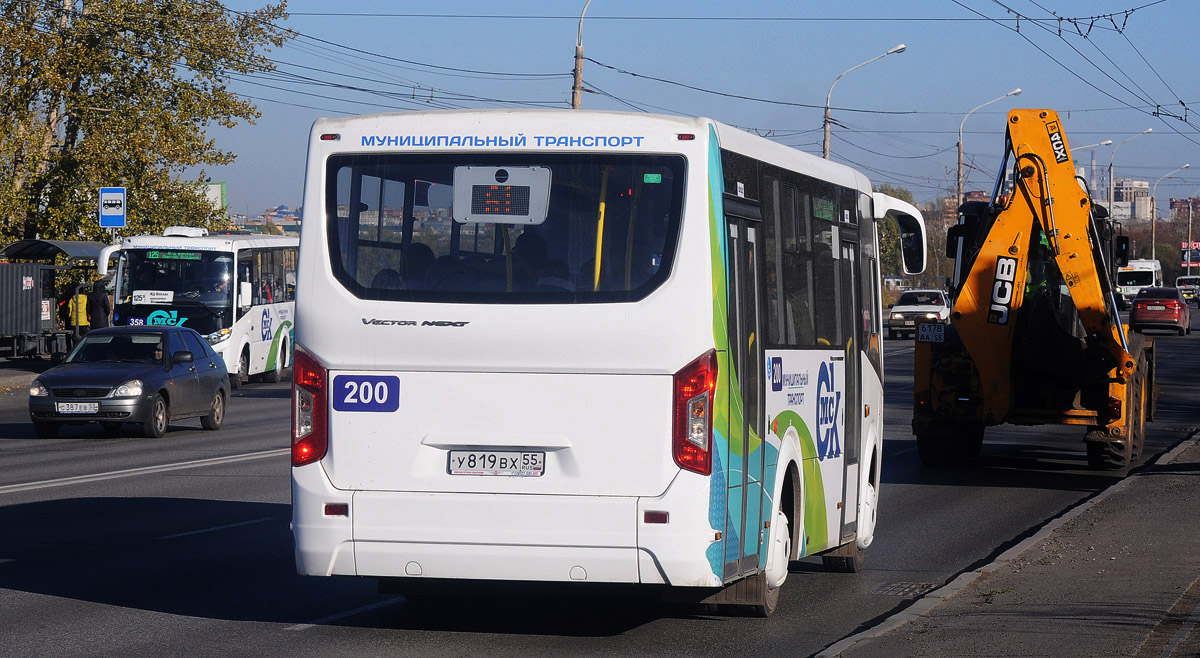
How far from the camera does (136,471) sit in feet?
53.9

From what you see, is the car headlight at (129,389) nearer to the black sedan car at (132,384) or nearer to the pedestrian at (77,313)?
the black sedan car at (132,384)

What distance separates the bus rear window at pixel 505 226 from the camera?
7.39 metres

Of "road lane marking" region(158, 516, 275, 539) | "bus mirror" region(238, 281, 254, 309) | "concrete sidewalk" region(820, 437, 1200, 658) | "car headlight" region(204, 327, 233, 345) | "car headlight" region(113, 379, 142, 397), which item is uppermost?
"bus mirror" region(238, 281, 254, 309)

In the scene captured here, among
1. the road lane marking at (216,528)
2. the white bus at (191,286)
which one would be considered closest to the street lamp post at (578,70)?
the white bus at (191,286)

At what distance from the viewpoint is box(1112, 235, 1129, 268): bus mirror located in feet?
58.5

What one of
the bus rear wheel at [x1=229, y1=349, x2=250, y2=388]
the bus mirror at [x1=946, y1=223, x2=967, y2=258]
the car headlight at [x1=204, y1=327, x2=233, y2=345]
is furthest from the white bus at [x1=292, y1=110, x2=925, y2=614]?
the bus rear wheel at [x1=229, y1=349, x2=250, y2=388]

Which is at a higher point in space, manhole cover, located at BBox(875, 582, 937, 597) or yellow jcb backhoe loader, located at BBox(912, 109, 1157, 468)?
yellow jcb backhoe loader, located at BBox(912, 109, 1157, 468)

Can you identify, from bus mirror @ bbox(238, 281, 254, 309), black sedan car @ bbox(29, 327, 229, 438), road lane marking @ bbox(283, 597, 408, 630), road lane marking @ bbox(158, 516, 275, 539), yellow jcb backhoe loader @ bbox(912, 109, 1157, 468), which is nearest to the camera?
road lane marking @ bbox(283, 597, 408, 630)

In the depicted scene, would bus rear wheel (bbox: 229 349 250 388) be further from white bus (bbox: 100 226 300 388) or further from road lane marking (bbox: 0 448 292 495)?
road lane marking (bbox: 0 448 292 495)

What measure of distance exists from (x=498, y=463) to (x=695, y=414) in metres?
0.98

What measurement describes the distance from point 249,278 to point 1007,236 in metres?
20.6

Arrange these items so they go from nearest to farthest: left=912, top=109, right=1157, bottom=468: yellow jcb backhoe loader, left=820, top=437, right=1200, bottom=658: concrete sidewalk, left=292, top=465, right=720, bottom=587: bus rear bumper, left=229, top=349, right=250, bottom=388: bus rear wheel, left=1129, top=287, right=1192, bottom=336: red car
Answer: left=292, top=465, right=720, bottom=587: bus rear bumper → left=820, top=437, right=1200, bottom=658: concrete sidewalk → left=912, top=109, right=1157, bottom=468: yellow jcb backhoe loader → left=229, top=349, right=250, bottom=388: bus rear wheel → left=1129, top=287, right=1192, bottom=336: red car

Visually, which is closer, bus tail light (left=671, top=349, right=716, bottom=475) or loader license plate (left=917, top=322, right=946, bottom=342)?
bus tail light (left=671, top=349, right=716, bottom=475)

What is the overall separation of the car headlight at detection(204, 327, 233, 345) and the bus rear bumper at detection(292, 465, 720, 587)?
25.4m
